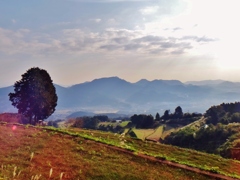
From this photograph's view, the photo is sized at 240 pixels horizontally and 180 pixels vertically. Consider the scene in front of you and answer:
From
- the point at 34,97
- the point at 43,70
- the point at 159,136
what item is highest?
the point at 43,70

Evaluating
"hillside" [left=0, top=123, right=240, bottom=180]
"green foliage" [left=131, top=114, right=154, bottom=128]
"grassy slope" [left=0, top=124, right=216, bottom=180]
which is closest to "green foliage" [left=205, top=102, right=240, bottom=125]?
"green foliage" [left=131, top=114, right=154, bottom=128]

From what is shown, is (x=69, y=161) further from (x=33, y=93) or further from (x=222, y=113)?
(x=222, y=113)

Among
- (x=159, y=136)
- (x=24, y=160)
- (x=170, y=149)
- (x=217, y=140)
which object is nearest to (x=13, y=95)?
(x=170, y=149)

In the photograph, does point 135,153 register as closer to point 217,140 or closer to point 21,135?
point 21,135

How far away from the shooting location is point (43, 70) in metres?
62.7

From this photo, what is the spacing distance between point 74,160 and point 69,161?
54cm

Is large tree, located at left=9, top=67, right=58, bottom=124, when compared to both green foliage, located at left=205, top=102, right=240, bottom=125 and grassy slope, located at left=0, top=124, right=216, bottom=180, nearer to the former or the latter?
grassy slope, located at left=0, top=124, right=216, bottom=180

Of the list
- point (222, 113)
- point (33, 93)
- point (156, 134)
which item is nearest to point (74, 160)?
point (33, 93)

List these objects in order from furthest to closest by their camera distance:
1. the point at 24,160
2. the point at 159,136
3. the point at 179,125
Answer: the point at 179,125
the point at 159,136
the point at 24,160

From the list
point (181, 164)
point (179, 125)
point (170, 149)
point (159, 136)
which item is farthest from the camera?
point (179, 125)

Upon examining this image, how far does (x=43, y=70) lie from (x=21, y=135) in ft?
119

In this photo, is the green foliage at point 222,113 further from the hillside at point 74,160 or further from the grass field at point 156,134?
the hillside at point 74,160

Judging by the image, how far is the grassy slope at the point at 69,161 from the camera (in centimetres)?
1894

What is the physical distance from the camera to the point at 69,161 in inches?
853
